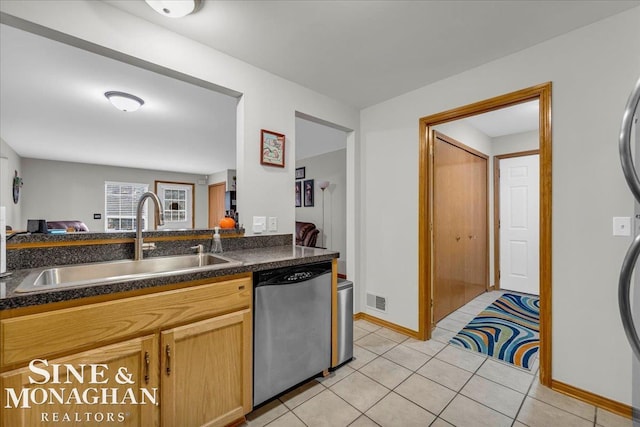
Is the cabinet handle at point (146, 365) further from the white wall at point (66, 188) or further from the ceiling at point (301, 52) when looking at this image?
the white wall at point (66, 188)

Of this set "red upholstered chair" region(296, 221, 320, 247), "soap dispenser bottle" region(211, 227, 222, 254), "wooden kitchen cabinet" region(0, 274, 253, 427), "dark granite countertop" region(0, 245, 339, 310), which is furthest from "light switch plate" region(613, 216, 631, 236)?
"red upholstered chair" region(296, 221, 320, 247)

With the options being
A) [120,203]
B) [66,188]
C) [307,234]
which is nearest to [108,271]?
[307,234]

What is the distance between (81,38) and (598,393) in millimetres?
3613

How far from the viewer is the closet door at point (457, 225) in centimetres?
288

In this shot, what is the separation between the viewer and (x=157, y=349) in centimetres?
120

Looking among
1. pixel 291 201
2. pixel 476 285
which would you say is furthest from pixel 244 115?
pixel 476 285

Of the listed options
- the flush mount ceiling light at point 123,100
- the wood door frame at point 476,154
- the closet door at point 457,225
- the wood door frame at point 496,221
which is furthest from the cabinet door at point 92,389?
the wood door frame at point 496,221

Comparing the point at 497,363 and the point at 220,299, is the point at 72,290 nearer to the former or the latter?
the point at 220,299

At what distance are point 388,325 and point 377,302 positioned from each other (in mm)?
244

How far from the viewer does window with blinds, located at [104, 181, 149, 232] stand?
655 cm

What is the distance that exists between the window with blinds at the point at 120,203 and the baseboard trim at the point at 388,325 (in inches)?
241

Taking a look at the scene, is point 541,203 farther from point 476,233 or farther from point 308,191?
point 308,191

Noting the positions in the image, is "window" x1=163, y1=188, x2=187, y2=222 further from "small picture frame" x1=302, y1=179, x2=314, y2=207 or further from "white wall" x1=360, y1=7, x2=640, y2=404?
"white wall" x1=360, y1=7, x2=640, y2=404

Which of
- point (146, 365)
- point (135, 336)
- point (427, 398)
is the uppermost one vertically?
point (135, 336)
